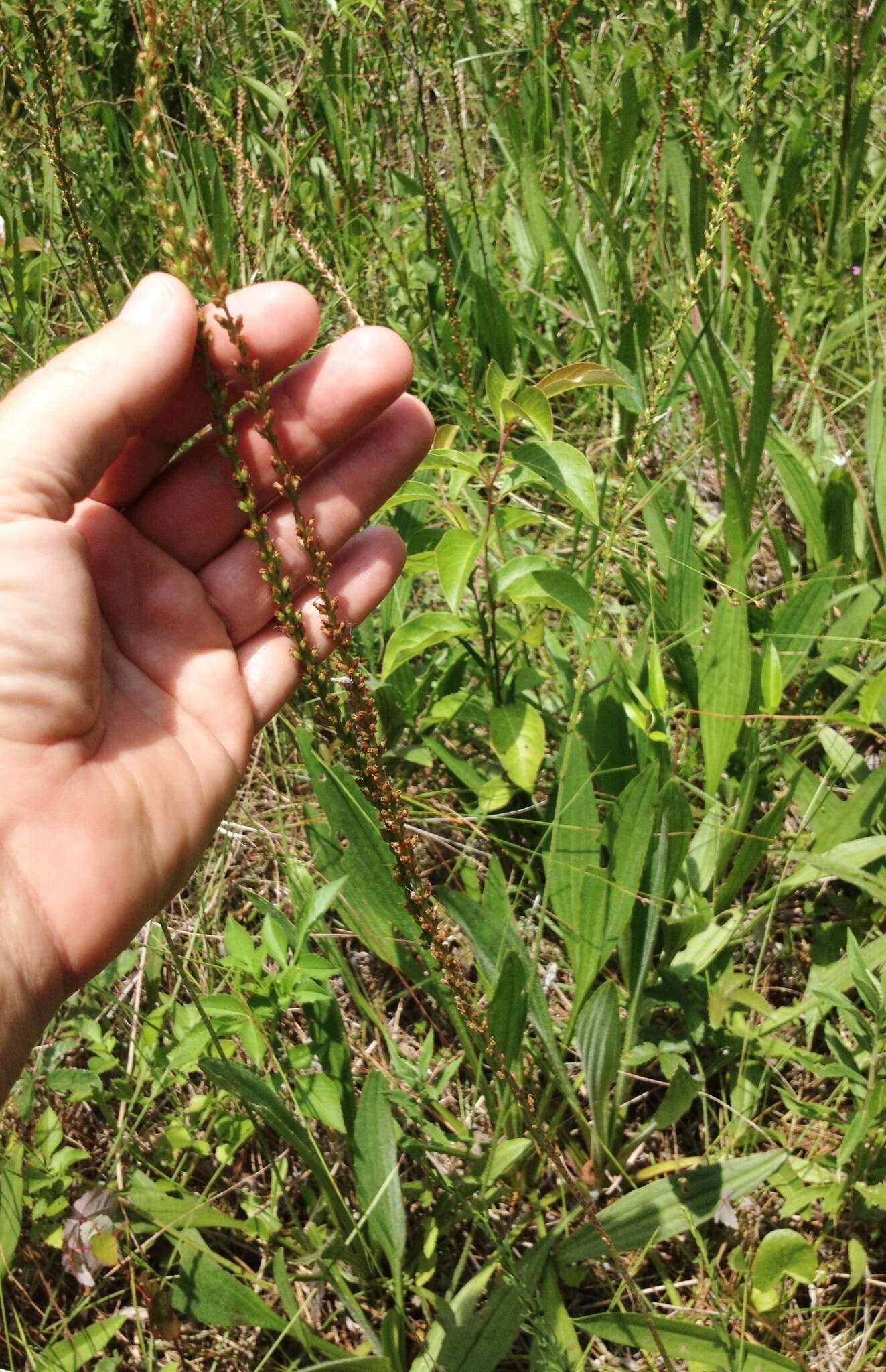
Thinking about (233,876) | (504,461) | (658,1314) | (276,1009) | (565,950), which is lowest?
(658,1314)

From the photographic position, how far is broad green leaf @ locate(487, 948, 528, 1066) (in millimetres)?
1724

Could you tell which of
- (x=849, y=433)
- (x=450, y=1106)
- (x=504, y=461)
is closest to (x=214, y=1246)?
(x=450, y=1106)

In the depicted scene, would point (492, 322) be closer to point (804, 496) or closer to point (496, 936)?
point (804, 496)

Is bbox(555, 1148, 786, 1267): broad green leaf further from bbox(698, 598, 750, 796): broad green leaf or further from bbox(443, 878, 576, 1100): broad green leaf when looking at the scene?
bbox(698, 598, 750, 796): broad green leaf

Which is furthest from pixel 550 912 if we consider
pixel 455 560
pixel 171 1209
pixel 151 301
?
pixel 151 301

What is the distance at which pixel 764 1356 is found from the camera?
1.62 meters

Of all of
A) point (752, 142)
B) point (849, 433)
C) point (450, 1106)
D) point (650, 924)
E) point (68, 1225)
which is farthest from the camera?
point (752, 142)

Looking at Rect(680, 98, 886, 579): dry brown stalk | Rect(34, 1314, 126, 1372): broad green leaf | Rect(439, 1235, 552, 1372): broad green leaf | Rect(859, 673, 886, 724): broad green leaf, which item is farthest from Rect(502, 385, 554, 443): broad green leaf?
Rect(34, 1314, 126, 1372): broad green leaf

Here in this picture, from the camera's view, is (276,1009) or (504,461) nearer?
(276,1009)

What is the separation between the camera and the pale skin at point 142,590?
149cm

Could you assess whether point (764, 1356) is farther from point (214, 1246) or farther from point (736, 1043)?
point (214, 1246)

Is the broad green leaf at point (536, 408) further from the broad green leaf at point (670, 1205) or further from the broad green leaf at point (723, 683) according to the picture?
the broad green leaf at point (670, 1205)

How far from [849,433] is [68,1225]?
257 cm

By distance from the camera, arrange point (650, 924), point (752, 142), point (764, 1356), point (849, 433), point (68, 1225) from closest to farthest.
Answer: point (764, 1356)
point (68, 1225)
point (650, 924)
point (849, 433)
point (752, 142)
